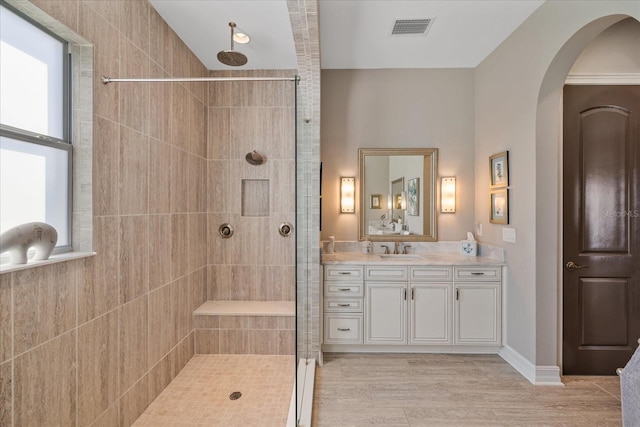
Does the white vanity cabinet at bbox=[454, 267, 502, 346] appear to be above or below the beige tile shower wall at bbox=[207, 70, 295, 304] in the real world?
below

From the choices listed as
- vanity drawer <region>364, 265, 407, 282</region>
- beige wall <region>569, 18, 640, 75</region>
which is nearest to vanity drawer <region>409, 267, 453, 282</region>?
vanity drawer <region>364, 265, 407, 282</region>

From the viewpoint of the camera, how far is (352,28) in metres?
2.66

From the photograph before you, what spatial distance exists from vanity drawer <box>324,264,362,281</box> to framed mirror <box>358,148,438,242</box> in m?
0.64

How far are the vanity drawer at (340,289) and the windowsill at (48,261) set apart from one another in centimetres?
185

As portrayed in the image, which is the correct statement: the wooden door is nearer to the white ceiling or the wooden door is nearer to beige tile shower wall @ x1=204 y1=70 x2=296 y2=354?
the white ceiling

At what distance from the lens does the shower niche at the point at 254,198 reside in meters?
3.22

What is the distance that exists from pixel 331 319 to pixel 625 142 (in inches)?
111

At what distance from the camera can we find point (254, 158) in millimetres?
3080

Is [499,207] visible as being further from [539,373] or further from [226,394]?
[226,394]

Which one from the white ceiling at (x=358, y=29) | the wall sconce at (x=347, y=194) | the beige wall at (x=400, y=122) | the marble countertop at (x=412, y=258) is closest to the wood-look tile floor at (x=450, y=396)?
the marble countertop at (x=412, y=258)

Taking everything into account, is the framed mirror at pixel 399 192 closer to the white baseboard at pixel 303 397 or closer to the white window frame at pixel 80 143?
the white baseboard at pixel 303 397

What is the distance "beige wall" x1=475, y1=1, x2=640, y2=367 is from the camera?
7.28 ft

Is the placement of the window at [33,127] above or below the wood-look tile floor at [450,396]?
above

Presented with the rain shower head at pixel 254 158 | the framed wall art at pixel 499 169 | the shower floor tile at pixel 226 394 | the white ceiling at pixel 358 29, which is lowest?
the shower floor tile at pixel 226 394
